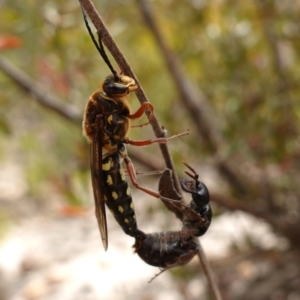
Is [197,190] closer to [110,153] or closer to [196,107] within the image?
[110,153]

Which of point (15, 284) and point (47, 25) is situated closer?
point (47, 25)

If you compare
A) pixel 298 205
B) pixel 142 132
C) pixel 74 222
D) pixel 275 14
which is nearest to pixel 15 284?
pixel 74 222

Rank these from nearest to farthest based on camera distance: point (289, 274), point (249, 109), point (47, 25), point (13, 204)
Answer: point (47, 25)
point (249, 109)
point (289, 274)
point (13, 204)

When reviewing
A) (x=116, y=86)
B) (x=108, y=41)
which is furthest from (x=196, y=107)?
(x=108, y=41)

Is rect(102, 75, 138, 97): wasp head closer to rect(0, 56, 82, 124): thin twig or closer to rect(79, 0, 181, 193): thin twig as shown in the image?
rect(79, 0, 181, 193): thin twig

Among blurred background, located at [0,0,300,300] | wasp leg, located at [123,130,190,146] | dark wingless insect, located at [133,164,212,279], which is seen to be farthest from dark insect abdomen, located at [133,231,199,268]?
blurred background, located at [0,0,300,300]

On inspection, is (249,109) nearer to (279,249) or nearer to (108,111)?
(279,249)
